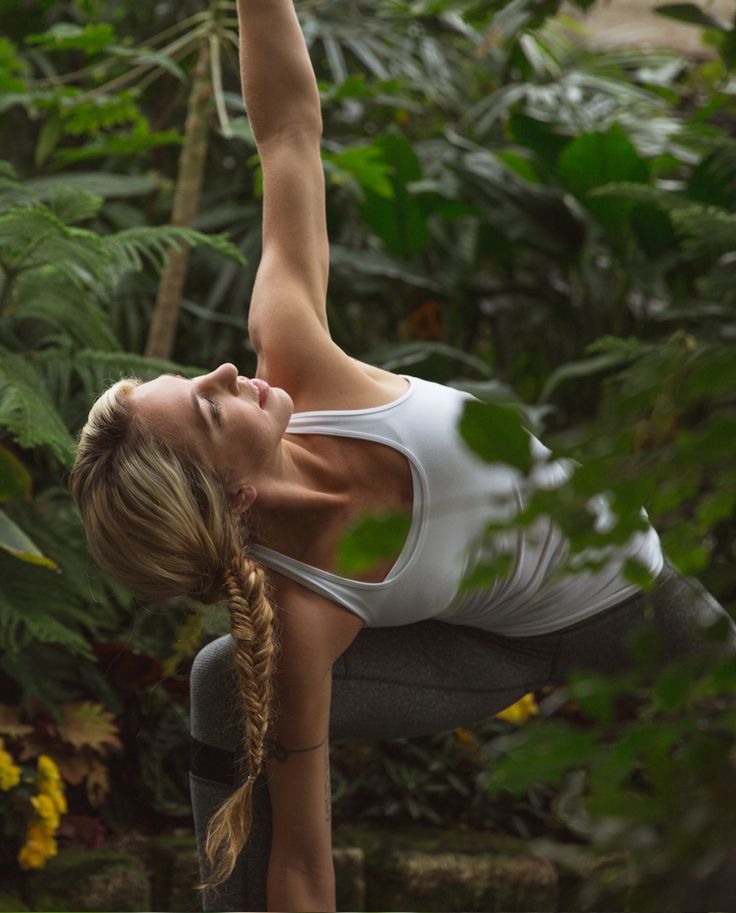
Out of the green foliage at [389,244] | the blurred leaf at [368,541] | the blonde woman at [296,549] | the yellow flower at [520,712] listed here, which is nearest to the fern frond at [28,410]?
the green foliage at [389,244]

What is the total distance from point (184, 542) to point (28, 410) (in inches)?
26.8

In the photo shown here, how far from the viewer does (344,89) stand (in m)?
2.87

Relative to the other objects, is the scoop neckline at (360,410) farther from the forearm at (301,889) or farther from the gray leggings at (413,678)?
the forearm at (301,889)

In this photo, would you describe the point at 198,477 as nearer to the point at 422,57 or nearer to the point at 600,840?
the point at 600,840

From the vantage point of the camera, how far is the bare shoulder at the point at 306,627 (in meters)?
1.59

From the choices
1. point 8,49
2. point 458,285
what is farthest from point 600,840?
point 458,285

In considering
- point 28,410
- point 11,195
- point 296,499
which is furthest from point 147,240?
point 296,499

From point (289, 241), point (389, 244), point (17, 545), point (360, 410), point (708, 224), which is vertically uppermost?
point (289, 241)

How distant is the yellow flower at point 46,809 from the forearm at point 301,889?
2.88 feet

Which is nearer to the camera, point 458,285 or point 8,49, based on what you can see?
point 8,49

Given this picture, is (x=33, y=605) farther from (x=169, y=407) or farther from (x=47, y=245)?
(x=169, y=407)

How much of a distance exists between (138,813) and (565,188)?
88.2 inches

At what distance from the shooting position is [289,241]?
1.75 m

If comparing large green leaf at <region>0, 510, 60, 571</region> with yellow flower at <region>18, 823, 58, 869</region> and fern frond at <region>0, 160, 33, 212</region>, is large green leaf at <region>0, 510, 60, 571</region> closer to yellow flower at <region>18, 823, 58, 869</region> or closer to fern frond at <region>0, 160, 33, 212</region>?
yellow flower at <region>18, 823, 58, 869</region>
